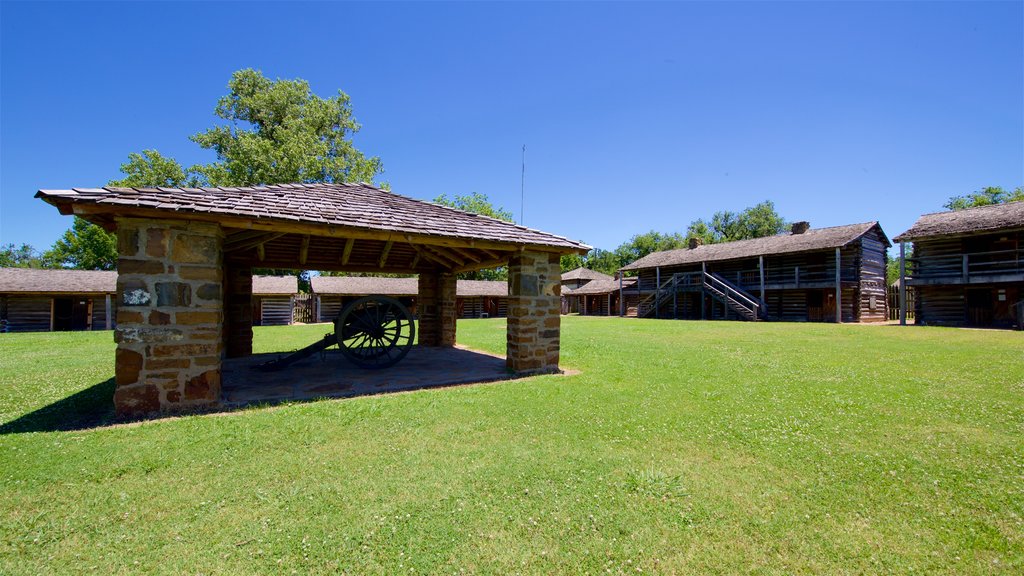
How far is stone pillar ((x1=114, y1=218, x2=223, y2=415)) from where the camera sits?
480 centimetres

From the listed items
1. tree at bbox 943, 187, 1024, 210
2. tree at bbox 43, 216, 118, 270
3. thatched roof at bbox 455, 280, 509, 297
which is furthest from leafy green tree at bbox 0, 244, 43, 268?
tree at bbox 943, 187, 1024, 210

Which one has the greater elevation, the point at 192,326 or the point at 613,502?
the point at 192,326

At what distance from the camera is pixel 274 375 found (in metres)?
7.46

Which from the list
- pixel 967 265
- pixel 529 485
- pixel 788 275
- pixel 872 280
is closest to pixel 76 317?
pixel 529 485

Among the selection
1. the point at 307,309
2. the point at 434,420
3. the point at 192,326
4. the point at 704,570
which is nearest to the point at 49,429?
the point at 192,326

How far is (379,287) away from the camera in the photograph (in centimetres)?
3120

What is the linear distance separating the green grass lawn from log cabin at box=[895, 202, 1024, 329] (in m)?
19.0

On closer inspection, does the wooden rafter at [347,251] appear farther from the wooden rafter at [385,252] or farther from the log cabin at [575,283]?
the log cabin at [575,283]

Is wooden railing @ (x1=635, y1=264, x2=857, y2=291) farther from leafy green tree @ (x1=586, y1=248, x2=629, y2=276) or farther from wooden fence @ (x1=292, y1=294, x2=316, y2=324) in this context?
leafy green tree @ (x1=586, y1=248, x2=629, y2=276)

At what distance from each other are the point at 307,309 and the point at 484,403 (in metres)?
29.8

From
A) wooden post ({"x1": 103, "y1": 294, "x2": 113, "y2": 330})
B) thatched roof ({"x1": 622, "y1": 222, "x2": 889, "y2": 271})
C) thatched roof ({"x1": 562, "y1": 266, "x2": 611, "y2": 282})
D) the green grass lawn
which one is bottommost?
the green grass lawn

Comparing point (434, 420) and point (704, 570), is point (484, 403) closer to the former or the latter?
point (434, 420)

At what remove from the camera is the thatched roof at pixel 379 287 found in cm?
2959

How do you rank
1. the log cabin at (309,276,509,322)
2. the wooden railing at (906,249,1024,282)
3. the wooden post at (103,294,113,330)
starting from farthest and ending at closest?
the log cabin at (309,276,509,322), the wooden post at (103,294,113,330), the wooden railing at (906,249,1024,282)
